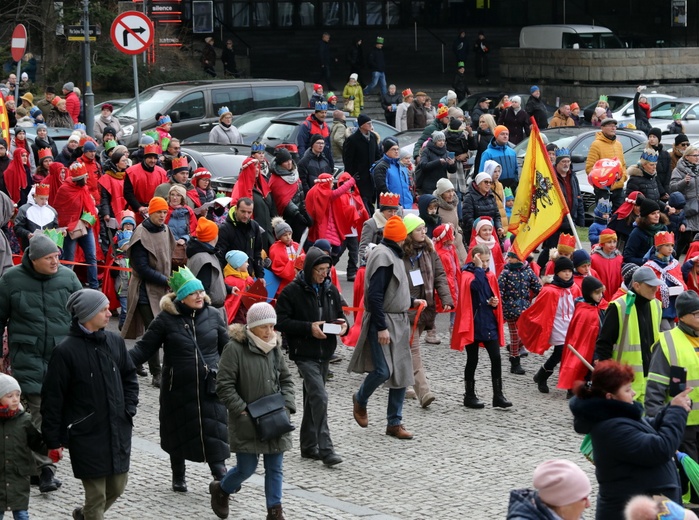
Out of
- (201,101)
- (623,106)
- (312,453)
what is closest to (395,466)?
(312,453)

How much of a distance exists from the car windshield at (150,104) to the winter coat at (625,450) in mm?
20987

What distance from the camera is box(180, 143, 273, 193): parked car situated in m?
19.5

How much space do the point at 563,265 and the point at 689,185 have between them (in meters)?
5.38

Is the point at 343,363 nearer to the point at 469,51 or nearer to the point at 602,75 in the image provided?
the point at 602,75

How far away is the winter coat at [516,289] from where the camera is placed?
13469 millimetres

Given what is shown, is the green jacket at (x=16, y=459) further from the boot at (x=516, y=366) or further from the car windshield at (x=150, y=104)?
the car windshield at (x=150, y=104)

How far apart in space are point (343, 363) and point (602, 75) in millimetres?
27830

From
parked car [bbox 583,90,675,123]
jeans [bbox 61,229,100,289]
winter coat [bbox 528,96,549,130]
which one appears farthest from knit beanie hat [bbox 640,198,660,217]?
parked car [bbox 583,90,675,123]

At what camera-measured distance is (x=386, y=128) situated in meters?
26.6

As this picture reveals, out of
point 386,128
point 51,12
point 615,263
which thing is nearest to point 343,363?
point 615,263

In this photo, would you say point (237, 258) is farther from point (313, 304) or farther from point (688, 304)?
point (688, 304)

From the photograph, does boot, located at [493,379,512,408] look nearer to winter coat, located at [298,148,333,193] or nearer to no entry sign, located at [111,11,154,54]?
winter coat, located at [298,148,333,193]

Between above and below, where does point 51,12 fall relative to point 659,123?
above

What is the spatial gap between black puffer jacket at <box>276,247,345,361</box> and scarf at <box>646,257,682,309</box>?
2.82m
